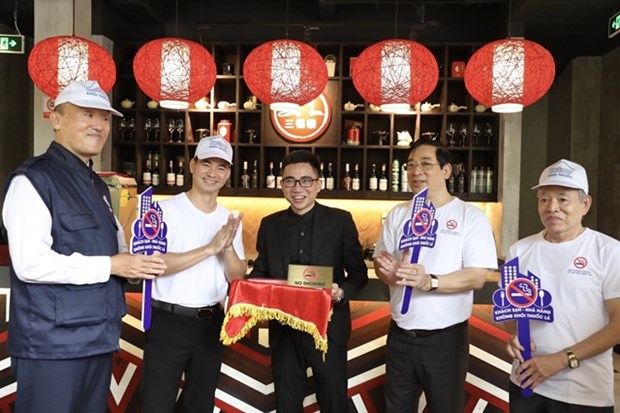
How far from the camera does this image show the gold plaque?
223 cm

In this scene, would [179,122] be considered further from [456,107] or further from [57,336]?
[57,336]

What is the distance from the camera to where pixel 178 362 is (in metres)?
2.30

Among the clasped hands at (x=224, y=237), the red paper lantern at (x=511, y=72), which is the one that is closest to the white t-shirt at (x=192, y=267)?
the clasped hands at (x=224, y=237)

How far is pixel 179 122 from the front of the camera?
19.6 feet

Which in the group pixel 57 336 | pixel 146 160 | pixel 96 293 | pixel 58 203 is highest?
pixel 146 160

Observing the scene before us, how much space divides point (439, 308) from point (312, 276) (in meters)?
0.54

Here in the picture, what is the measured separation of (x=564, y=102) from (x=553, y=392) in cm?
685

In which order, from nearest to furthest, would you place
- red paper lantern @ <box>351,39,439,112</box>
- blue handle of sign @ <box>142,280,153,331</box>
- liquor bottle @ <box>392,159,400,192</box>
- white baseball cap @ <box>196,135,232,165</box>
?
blue handle of sign @ <box>142,280,153,331</box>, white baseball cap @ <box>196,135,232,165</box>, red paper lantern @ <box>351,39,439,112</box>, liquor bottle @ <box>392,159,400,192</box>

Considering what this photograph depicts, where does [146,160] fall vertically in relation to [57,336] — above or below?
above

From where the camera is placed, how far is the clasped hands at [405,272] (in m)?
2.10

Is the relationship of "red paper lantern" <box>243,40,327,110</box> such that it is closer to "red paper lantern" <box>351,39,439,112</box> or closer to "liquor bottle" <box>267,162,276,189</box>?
"red paper lantern" <box>351,39,439,112</box>

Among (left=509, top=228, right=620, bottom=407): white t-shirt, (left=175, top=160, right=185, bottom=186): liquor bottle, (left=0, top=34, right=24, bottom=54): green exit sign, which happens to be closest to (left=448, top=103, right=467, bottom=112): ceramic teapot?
(left=175, top=160, right=185, bottom=186): liquor bottle

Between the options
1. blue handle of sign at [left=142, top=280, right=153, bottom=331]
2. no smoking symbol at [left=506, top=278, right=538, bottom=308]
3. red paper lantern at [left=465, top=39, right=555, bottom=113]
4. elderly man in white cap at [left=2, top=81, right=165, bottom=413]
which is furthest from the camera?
red paper lantern at [left=465, top=39, right=555, bottom=113]

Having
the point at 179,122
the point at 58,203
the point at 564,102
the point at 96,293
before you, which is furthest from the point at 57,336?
the point at 564,102
